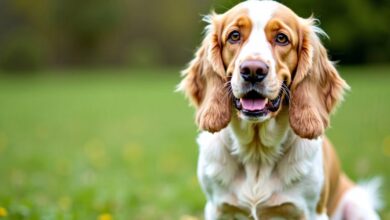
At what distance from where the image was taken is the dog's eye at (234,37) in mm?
3699

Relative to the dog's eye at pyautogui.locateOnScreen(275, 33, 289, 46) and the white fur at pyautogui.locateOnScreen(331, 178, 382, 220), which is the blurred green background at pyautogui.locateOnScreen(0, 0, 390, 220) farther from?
the dog's eye at pyautogui.locateOnScreen(275, 33, 289, 46)

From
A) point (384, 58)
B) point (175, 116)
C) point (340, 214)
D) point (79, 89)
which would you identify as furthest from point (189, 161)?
point (384, 58)

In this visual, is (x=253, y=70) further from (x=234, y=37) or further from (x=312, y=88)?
(x=312, y=88)

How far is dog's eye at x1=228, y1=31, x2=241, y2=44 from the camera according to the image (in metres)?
3.70

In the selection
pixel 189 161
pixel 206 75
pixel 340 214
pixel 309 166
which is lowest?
pixel 189 161

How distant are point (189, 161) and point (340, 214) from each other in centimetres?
326

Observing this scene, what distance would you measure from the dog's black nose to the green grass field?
168 centimetres

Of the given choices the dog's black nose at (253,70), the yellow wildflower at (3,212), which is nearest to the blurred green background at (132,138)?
the yellow wildflower at (3,212)

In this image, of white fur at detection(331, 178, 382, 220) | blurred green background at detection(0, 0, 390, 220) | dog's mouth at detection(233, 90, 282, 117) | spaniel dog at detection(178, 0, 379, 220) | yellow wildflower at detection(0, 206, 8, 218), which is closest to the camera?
dog's mouth at detection(233, 90, 282, 117)

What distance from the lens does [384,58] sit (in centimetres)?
2566

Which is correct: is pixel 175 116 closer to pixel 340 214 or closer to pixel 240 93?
pixel 340 214

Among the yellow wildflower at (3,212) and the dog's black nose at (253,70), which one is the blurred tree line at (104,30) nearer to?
the yellow wildflower at (3,212)

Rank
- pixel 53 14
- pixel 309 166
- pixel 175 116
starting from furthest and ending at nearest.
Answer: pixel 53 14 < pixel 175 116 < pixel 309 166

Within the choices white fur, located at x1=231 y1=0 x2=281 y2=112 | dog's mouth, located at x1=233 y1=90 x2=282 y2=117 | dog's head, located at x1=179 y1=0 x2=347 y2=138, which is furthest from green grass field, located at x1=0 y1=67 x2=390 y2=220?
white fur, located at x1=231 y1=0 x2=281 y2=112
